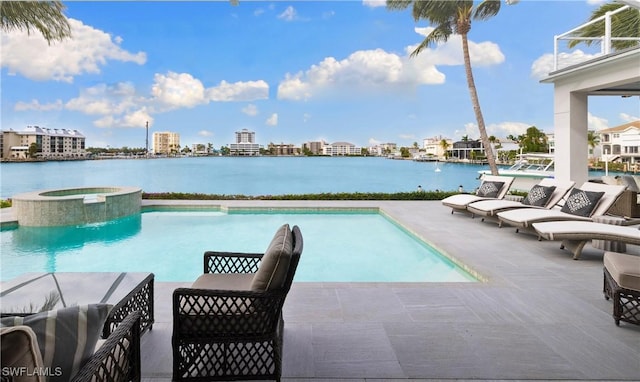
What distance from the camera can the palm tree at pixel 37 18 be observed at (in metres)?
10.5

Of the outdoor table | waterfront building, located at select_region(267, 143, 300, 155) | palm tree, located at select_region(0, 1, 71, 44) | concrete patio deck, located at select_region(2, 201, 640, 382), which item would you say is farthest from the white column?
waterfront building, located at select_region(267, 143, 300, 155)

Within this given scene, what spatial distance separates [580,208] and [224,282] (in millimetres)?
5854

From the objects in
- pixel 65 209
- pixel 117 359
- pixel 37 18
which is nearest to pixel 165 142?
pixel 37 18

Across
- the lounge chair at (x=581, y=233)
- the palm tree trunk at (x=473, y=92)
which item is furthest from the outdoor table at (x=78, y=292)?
the palm tree trunk at (x=473, y=92)

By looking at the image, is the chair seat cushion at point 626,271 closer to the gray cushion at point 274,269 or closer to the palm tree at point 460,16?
the gray cushion at point 274,269

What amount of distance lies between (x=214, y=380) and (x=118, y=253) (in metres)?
5.22

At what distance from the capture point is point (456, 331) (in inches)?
117

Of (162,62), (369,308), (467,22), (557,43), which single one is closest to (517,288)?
(369,308)

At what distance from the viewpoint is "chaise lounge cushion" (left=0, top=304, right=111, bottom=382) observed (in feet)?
4.19

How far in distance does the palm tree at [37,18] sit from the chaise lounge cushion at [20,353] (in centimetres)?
1238

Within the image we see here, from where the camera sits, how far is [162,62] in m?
46.9

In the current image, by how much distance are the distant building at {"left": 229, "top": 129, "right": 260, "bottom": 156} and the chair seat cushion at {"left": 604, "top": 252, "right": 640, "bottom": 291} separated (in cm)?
7958

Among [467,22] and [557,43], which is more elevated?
[467,22]

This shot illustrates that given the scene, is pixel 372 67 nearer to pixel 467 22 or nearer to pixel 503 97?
pixel 503 97
